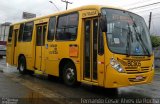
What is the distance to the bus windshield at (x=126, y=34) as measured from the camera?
10.2 m

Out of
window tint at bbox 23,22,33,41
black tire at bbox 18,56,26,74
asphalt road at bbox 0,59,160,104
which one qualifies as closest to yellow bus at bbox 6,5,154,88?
asphalt road at bbox 0,59,160,104

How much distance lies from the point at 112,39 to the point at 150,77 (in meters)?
1.84

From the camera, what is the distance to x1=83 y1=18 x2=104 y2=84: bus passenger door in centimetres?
1058

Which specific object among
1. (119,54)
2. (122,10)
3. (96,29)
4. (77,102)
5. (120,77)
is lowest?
(77,102)

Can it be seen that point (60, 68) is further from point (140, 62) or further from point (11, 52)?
point (11, 52)

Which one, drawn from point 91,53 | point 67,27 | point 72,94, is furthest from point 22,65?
point 72,94

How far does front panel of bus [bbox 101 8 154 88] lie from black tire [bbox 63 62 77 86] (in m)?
2.16

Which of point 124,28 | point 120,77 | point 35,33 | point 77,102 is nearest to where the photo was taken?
point 77,102

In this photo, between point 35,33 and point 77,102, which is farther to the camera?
point 35,33

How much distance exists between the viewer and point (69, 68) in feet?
39.9

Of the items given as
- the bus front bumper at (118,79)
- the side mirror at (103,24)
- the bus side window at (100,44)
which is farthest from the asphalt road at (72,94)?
the side mirror at (103,24)

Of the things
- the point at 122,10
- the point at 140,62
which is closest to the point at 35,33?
the point at 122,10

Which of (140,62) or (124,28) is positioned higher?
(124,28)

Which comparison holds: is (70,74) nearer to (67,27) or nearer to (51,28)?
(67,27)
